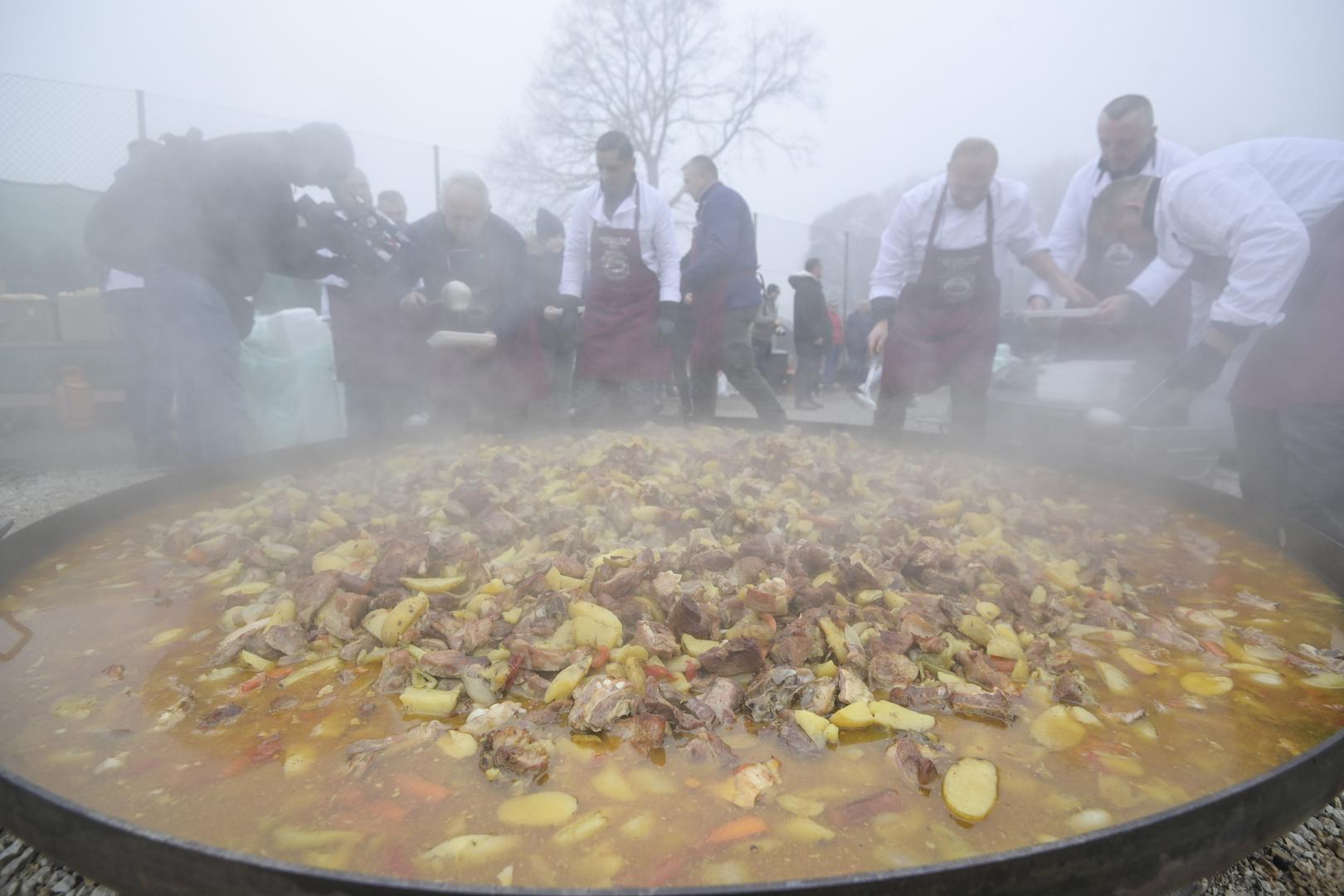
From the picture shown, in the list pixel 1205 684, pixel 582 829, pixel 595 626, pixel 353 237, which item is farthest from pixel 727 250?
pixel 582 829

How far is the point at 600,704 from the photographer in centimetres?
148

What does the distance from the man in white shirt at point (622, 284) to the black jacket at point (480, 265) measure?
0.50 metres

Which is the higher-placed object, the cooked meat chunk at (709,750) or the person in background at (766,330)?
the person in background at (766,330)

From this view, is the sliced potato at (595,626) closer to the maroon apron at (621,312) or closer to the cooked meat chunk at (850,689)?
the cooked meat chunk at (850,689)

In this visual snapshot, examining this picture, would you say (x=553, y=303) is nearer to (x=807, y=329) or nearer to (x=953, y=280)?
(x=953, y=280)

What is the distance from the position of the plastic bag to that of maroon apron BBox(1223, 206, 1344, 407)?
5.69 m

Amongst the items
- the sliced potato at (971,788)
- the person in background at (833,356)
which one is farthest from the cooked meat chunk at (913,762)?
the person in background at (833,356)

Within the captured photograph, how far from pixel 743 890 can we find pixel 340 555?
72.4 inches

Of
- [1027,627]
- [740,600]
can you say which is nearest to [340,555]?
[740,600]

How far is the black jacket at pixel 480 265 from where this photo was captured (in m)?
4.90

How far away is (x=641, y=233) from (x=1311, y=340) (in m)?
3.80

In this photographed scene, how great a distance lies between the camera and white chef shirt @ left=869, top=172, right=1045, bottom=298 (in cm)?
439

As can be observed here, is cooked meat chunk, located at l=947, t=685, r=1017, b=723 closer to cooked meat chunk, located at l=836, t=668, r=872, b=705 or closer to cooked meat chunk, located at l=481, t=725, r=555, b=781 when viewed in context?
cooked meat chunk, located at l=836, t=668, r=872, b=705

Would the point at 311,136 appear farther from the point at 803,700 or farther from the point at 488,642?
the point at 803,700
